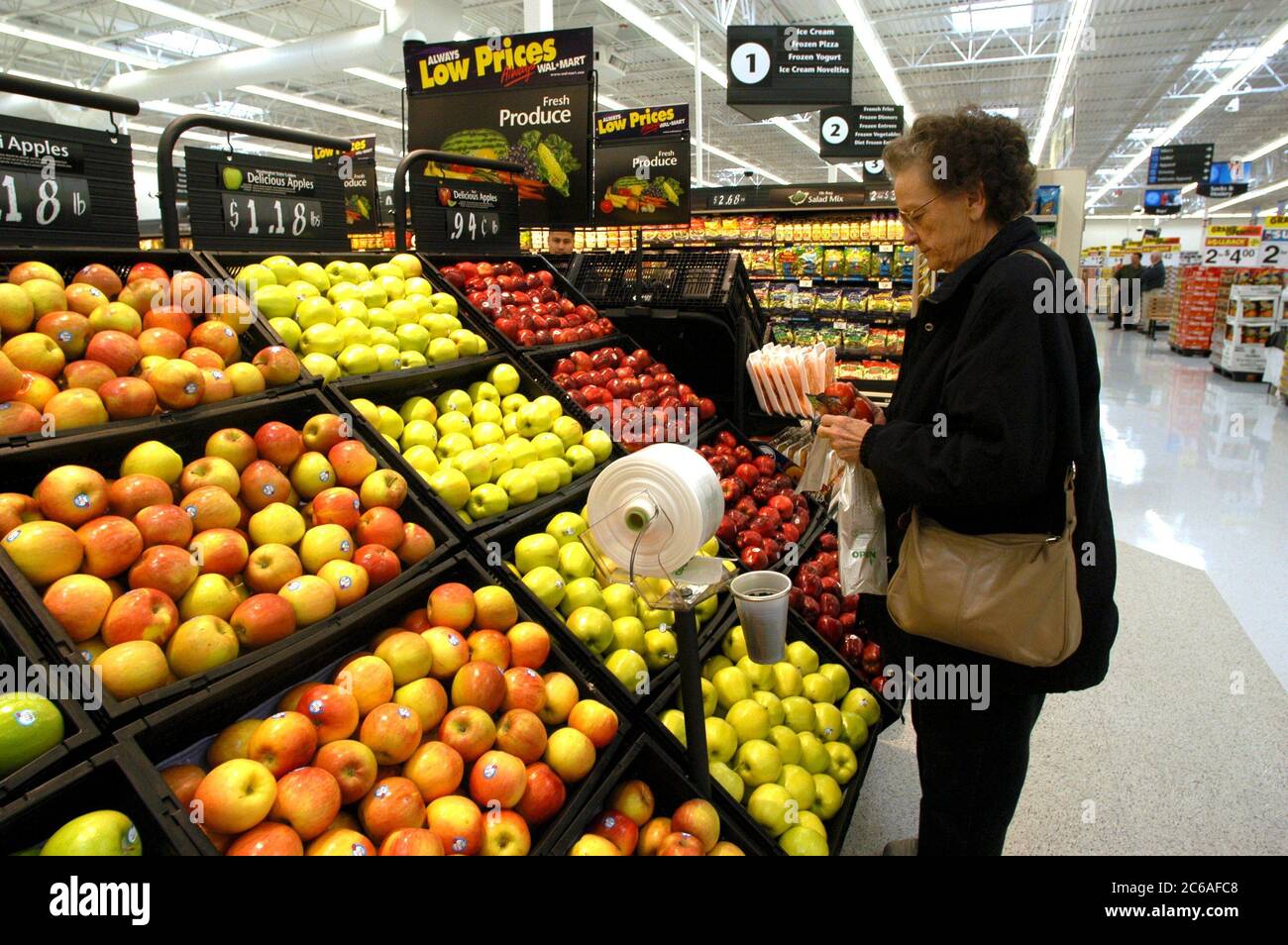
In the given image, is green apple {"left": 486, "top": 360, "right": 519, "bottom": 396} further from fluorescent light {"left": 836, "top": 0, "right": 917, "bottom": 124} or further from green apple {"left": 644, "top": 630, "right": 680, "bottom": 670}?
fluorescent light {"left": 836, "top": 0, "right": 917, "bottom": 124}

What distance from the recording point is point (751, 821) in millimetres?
1822

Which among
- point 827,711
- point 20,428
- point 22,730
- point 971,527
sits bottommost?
point 827,711

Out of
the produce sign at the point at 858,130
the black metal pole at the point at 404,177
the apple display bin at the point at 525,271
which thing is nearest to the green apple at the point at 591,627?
the apple display bin at the point at 525,271

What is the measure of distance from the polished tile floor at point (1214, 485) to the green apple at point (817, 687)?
85.6 inches

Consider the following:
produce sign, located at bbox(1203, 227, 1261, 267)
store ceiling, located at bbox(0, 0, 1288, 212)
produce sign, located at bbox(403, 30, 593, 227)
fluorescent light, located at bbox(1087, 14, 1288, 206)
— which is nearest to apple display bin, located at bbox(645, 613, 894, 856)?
produce sign, located at bbox(403, 30, 593, 227)

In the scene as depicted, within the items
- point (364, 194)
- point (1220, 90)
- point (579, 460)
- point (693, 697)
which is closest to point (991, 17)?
point (1220, 90)

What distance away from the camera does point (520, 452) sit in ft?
8.01

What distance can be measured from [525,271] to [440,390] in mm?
1222

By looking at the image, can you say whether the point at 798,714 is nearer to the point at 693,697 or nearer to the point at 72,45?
the point at 693,697

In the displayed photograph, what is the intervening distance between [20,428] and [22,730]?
Result: 0.63m

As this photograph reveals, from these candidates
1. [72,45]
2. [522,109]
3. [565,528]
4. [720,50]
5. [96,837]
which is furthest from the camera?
[720,50]

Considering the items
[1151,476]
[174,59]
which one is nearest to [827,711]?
[1151,476]

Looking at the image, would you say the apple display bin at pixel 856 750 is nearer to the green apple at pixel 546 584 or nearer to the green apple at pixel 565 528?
the green apple at pixel 546 584
